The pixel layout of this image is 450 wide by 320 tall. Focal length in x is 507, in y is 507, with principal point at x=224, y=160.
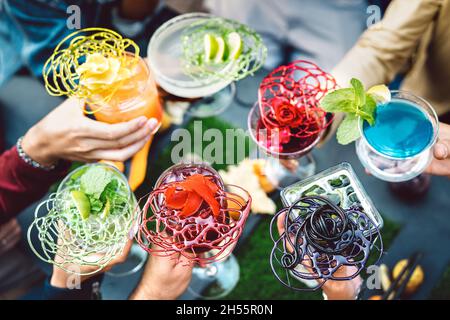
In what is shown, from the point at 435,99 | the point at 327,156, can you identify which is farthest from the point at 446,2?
the point at 327,156

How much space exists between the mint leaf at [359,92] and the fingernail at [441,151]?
233mm

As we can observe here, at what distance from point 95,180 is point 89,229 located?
124 mm

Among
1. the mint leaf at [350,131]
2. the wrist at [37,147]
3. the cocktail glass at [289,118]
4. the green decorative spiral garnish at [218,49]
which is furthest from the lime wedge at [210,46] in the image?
the wrist at [37,147]

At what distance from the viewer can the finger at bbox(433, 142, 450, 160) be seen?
128 cm

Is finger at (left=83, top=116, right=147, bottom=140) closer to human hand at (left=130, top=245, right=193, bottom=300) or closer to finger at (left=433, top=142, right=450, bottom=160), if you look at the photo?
human hand at (left=130, top=245, right=193, bottom=300)

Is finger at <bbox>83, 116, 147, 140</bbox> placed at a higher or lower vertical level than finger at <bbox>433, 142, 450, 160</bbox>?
lower

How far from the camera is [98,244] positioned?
4.24 ft

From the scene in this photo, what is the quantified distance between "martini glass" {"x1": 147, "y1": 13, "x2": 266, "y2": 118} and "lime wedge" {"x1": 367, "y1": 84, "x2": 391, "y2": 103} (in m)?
0.34

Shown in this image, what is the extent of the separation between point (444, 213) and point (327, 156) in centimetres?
46

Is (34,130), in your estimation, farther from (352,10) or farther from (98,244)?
(352,10)

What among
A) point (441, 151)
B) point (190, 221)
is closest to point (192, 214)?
point (190, 221)

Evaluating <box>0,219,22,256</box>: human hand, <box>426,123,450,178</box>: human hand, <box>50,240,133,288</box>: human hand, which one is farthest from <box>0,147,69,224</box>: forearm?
<box>426,123,450,178</box>: human hand

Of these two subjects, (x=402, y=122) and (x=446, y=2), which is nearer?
(x=402, y=122)

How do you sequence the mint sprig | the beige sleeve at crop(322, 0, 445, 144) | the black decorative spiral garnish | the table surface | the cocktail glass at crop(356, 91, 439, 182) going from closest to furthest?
the black decorative spiral garnish → the mint sprig → the cocktail glass at crop(356, 91, 439, 182) → the beige sleeve at crop(322, 0, 445, 144) → the table surface
